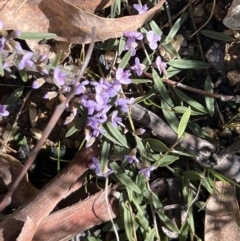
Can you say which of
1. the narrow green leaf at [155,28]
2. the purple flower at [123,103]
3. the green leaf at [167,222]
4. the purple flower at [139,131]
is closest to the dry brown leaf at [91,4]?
the narrow green leaf at [155,28]

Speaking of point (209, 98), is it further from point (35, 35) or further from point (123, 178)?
point (35, 35)

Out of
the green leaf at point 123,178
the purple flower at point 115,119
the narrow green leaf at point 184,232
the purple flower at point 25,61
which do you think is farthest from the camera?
the narrow green leaf at point 184,232

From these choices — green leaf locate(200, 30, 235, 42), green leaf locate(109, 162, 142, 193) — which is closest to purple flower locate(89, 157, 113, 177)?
green leaf locate(109, 162, 142, 193)

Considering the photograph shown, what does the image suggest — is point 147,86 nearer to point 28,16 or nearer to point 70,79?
point 70,79

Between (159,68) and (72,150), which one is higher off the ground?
(159,68)

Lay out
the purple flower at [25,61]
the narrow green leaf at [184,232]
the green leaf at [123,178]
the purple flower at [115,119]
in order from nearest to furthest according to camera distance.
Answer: the purple flower at [25,61] < the purple flower at [115,119] < the green leaf at [123,178] < the narrow green leaf at [184,232]

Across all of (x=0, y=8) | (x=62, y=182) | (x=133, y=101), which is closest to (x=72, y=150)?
(x=62, y=182)

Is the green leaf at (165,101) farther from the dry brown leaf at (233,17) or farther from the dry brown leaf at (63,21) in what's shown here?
the dry brown leaf at (233,17)
